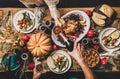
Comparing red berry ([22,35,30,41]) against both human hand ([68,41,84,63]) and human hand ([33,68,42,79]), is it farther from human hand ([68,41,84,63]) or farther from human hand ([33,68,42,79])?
human hand ([68,41,84,63])

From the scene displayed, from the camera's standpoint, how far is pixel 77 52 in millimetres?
3535

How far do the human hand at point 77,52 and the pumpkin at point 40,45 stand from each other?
0.28m

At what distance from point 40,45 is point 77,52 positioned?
1.43ft

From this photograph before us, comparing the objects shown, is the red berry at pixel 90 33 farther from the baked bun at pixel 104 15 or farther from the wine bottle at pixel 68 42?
the wine bottle at pixel 68 42

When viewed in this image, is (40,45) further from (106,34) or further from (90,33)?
(106,34)

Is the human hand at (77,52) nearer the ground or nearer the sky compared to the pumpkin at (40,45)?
nearer the ground

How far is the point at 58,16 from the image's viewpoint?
3.62 m

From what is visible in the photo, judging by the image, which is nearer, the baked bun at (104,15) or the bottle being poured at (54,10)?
the baked bun at (104,15)

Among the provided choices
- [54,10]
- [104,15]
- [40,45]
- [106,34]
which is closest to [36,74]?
[40,45]

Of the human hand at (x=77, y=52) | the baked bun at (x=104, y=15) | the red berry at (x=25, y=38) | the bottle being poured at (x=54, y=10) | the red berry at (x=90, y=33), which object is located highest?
the bottle being poured at (x=54, y=10)

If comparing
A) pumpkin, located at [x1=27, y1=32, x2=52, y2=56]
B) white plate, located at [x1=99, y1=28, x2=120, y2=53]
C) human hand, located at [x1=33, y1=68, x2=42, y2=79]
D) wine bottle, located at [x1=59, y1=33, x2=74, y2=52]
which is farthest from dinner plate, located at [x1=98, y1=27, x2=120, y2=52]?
human hand, located at [x1=33, y1=68, x2=42, y2=79]

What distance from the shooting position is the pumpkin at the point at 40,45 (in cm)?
354

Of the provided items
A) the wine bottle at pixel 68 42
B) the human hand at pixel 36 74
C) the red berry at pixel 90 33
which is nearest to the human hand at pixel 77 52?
the wine bottle at pixel 68 42

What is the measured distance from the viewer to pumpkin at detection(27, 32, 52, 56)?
3.54 meters
